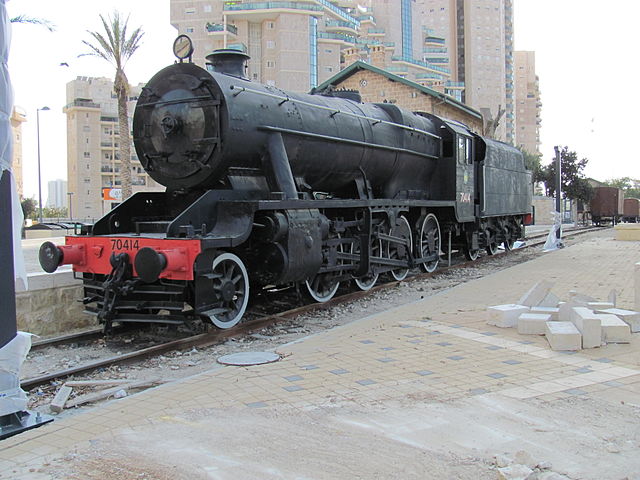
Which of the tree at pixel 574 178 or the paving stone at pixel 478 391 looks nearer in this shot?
the paving stone at pixel 478 391

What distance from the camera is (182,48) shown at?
770 centimetres

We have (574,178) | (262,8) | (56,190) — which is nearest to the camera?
(574,178)

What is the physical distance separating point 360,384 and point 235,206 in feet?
10.4

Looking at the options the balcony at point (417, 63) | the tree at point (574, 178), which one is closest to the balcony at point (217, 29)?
the balcony at point (417, 63)

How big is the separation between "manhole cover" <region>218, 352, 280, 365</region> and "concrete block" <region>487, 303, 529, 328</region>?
2.82 meters

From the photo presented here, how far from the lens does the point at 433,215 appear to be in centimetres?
1249

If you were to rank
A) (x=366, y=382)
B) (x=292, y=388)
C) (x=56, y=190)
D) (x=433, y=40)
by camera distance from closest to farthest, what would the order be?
(x=292, y=388), (x=366, y=382), (x=433, y=40), (x=56, y=190)

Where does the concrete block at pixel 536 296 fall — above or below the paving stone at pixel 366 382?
above

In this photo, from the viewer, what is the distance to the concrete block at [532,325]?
6.48 m

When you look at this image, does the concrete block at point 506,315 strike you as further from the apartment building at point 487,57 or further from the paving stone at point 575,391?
the apartment building at point 487,57

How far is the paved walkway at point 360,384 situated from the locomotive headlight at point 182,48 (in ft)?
13.4

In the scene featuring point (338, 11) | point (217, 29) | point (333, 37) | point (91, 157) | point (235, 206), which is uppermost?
point (338, 11)

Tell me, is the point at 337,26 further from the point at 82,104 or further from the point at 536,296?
the point at 536,296

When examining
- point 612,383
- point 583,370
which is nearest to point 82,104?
point 583,370
